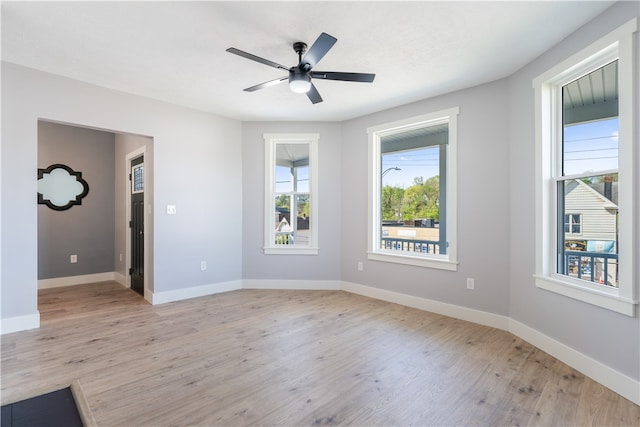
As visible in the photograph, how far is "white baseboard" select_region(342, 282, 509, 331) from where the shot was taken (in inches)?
132

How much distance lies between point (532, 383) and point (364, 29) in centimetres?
292

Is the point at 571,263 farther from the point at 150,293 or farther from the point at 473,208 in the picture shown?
the point at 150,293

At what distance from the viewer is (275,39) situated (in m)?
2.59

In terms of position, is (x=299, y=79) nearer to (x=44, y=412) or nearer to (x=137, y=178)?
(x=44, y=412)

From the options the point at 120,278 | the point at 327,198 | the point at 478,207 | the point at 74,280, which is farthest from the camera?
the point at 120,278

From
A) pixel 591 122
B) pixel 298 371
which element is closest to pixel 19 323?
pixel 298 371

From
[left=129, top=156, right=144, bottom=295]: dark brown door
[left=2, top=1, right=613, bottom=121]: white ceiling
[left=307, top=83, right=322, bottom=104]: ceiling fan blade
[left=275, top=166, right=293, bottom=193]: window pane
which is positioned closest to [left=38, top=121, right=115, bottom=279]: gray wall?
[left=129, top=156, right=144, bottom=295]: dark brown door

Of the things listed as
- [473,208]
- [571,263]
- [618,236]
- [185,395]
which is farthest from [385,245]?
[185,395]

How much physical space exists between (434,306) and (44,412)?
3630 mm

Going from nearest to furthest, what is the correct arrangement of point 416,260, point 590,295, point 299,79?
point 590,295
point 299,79
point 416,260

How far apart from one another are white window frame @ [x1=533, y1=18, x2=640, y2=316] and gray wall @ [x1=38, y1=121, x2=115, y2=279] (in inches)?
250

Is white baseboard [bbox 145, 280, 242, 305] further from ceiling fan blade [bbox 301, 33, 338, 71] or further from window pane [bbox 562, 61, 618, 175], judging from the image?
window pane [bbox 562, 61, 618, 175]

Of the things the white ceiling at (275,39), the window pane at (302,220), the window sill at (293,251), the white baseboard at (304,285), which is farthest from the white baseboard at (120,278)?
the white ceiling at (275,39)

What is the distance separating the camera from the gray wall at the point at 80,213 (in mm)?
4914
